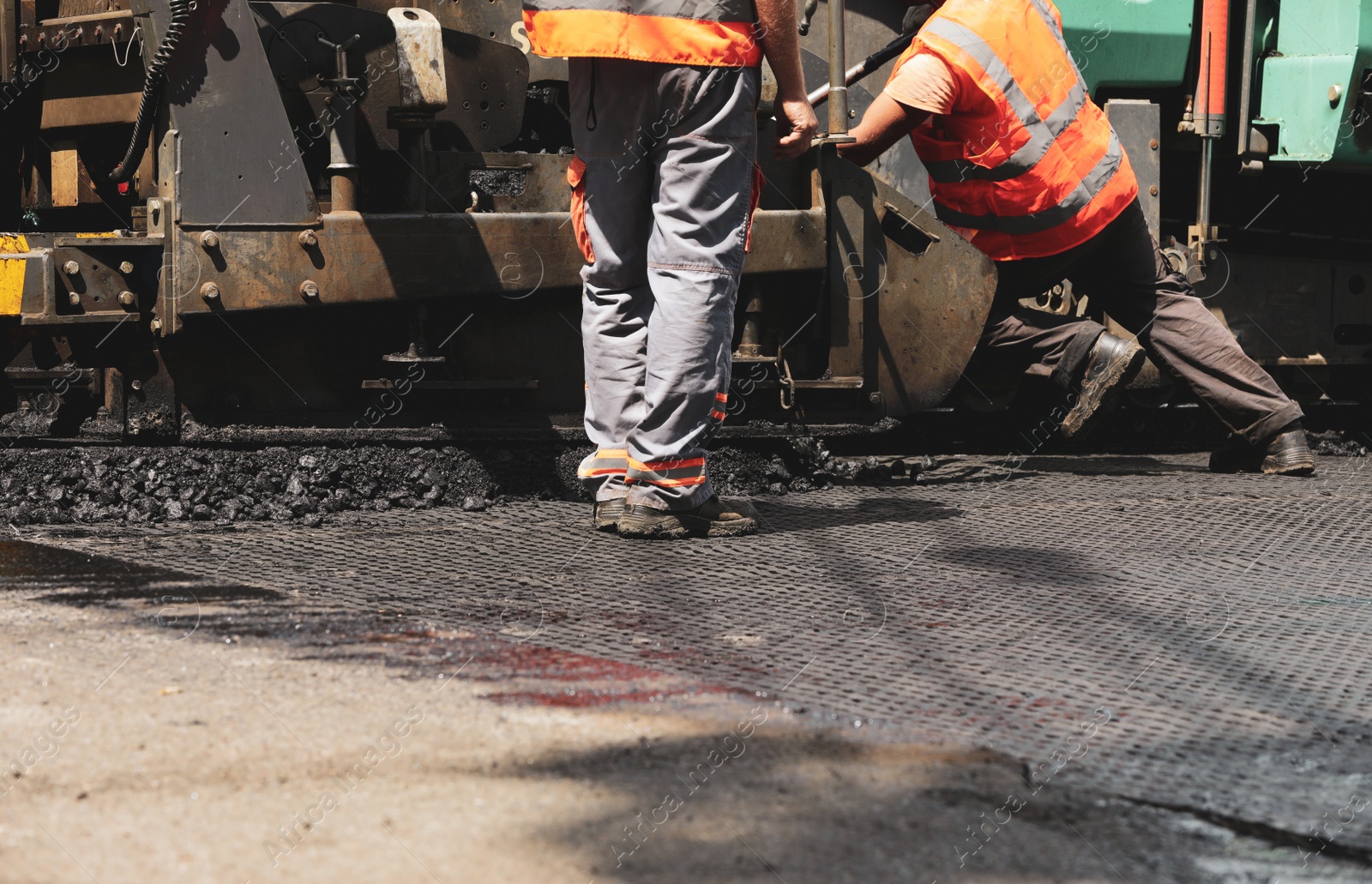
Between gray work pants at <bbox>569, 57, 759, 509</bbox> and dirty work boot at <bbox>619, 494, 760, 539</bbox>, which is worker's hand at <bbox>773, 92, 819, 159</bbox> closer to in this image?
gray work pants at <bbox>569, 57, 759, 509</bbox>

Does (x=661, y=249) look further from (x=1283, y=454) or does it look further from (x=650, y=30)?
(x=1283, y=454)

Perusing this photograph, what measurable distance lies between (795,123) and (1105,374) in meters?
1.50

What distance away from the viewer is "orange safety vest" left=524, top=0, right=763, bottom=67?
3.17 m

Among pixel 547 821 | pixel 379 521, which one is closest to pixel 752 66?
pixel 379 521

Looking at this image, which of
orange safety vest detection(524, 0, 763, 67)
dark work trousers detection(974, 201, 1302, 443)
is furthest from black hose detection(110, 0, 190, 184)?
dark work trousers detection(974, 201, 1302, 443)

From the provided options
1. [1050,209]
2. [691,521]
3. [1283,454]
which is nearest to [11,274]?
[691,521]

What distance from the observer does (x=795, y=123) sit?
335 centimetres

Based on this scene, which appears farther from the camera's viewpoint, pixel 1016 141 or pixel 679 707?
pixel 1016 141

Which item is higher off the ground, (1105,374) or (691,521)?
(1105,374)

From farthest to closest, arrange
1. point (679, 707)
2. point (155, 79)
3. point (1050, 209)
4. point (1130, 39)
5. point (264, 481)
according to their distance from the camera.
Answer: point (1130, 39) < point (1050, 209) < point (264, 481) < point (155, 79) < point (679, 707)

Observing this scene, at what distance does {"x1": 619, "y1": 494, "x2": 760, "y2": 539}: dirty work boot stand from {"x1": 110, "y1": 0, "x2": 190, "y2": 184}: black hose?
1463 mm

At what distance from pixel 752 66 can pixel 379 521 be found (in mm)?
1349

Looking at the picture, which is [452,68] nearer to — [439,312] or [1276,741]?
[439,312]

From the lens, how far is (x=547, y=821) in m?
1.56
